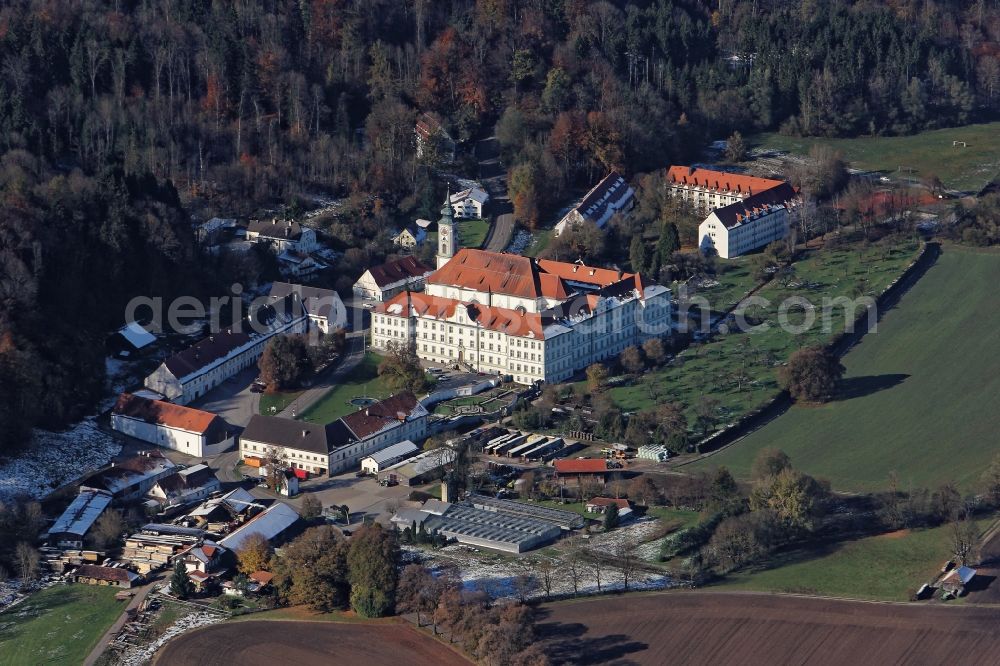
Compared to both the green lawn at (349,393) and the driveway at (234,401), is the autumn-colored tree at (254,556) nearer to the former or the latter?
the driveway at (234,401)

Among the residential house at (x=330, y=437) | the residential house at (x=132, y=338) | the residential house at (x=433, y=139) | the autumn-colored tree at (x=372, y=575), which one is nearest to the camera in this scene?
the autumn-colored tree at (x=372, y=575)

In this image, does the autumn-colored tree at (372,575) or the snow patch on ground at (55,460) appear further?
the snow patch on ground at (55,460)

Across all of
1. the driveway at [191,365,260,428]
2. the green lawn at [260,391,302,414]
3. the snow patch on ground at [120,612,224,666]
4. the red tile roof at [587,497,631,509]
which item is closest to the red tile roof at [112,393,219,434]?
the driveway at [191,365,260,428]

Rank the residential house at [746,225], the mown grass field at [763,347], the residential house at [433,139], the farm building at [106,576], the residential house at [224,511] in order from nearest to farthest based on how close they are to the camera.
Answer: the farm building at [106,576]
the residential house at [224,511]
the mown grass field at [763,347]
the residential house at [746,225]
the residential house at [433,139]

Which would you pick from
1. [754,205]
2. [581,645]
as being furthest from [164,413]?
[754,205]

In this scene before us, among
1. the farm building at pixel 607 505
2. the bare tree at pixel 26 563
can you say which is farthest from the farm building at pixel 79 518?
the farm building at pixel 607 505

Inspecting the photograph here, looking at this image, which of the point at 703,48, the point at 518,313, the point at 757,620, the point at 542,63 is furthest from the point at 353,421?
the point at 703,48
